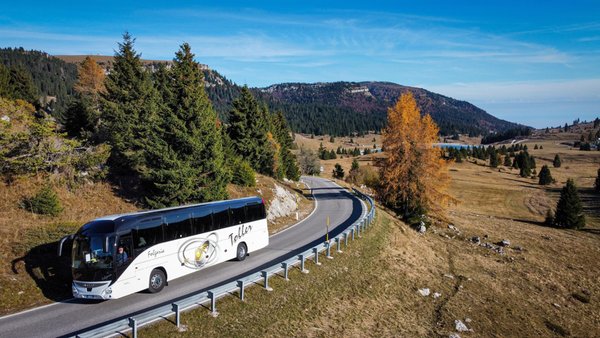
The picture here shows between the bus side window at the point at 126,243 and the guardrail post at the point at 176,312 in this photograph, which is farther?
the bus side window at the point at 126,243

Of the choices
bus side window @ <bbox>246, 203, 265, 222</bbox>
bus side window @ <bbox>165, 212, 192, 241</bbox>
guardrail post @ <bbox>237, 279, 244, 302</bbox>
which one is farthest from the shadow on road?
bus side window @ <bbox>246, 203, 265, 222</bbox>

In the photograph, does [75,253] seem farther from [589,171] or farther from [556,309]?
[589,171]

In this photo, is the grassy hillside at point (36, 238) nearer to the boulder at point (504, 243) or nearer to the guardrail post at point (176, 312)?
the guardrail post at point (176, 312)

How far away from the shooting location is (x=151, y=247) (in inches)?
615

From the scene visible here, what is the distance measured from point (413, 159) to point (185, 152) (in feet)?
67.1

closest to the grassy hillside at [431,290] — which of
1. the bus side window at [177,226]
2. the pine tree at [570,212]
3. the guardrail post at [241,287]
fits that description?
the guardrail post at [241,287]

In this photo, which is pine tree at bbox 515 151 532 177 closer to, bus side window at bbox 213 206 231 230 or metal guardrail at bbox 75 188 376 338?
metal guardrail at bbox 75 188 376 338

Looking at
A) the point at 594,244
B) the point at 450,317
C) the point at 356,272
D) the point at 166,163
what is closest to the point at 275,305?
the point at 356,272

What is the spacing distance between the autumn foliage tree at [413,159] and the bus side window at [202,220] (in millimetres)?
21610

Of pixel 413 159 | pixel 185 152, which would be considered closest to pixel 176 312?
pixel 185 152

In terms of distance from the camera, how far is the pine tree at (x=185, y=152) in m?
26.1

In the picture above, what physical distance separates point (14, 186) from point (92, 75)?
148 ft

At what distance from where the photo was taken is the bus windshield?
1417 centimetres

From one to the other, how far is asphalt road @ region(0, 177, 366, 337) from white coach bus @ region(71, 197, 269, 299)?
18.1 inches
